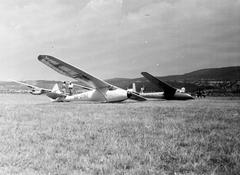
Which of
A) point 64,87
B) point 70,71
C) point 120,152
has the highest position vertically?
point 70,71

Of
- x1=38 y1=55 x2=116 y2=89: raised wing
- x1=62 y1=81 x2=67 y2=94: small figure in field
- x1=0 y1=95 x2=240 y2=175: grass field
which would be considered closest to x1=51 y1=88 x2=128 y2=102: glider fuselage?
x1=38 y1=55 x2=116 y2=89: raised wing

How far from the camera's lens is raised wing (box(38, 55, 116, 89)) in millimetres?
13039

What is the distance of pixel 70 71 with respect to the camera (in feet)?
48.3

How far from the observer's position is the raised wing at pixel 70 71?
13.0 m

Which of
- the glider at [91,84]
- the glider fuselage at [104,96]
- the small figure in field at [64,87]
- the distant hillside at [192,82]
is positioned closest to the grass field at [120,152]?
the glider at [91,84]

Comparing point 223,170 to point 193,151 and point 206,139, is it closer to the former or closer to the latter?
point 193,151

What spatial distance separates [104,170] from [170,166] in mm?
749

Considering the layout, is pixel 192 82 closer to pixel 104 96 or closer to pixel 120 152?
pixel 104 96

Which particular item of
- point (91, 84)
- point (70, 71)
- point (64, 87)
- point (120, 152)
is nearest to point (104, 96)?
point (91, 84)

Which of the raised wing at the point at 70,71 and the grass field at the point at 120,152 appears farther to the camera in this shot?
the raised wing at the point at 70,71

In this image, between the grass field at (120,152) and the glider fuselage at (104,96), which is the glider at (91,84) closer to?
the glider fuselage at (104,96)

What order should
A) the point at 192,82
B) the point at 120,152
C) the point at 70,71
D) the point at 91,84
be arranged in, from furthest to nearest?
the point at 192,82
the point at 91,84
the point at 70,71
the point at 120,152

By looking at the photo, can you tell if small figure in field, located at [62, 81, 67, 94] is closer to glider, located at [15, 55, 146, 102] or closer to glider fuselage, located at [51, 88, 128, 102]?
glider, located at [15, 55, 146, 102]

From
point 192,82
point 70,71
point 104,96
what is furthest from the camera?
point 192,82
